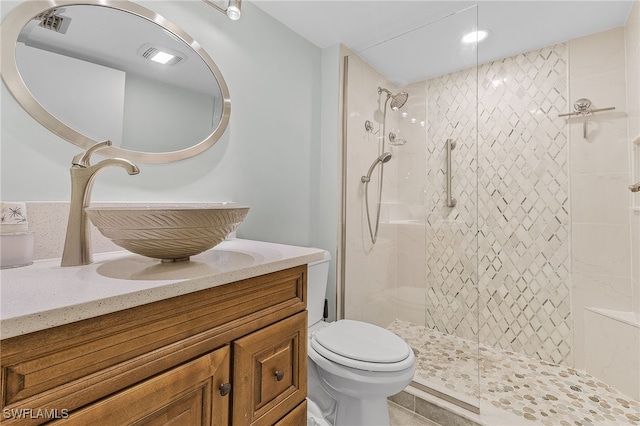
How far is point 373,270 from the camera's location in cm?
229

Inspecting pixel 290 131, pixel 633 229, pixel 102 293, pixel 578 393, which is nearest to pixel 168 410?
pixel 102 293


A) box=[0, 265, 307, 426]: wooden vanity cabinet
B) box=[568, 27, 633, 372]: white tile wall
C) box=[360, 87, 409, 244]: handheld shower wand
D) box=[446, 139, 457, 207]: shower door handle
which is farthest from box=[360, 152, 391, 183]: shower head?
box=[0, 265, 307, 426]: wooden vanity cabinet

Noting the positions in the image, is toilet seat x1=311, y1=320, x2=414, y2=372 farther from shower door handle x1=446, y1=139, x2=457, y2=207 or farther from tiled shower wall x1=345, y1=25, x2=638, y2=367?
shower door handle x1=446, y1=139, x2=457, y2=207

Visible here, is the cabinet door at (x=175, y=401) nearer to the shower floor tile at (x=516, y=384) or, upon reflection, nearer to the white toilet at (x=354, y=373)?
the white toilet at (x=354, y=373)

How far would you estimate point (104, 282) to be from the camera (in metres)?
0.61

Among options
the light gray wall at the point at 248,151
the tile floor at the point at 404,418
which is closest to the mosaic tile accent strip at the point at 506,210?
the tile floor at the point at 404,418

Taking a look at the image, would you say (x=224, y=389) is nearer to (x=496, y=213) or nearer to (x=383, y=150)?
(x=383, y=150)

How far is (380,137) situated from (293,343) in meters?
1.73

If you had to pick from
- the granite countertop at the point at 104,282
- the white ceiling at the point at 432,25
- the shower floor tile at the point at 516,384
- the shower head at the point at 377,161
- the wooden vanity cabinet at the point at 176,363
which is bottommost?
the shower floor tile at the point at 516,384

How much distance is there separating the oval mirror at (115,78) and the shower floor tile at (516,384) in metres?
1.86

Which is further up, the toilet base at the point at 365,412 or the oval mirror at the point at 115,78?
the oval mirror at the point at 115,78

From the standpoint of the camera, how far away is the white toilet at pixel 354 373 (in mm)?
1227

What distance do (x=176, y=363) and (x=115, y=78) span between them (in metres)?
1.11

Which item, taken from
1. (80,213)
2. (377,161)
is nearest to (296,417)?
(80,213)
